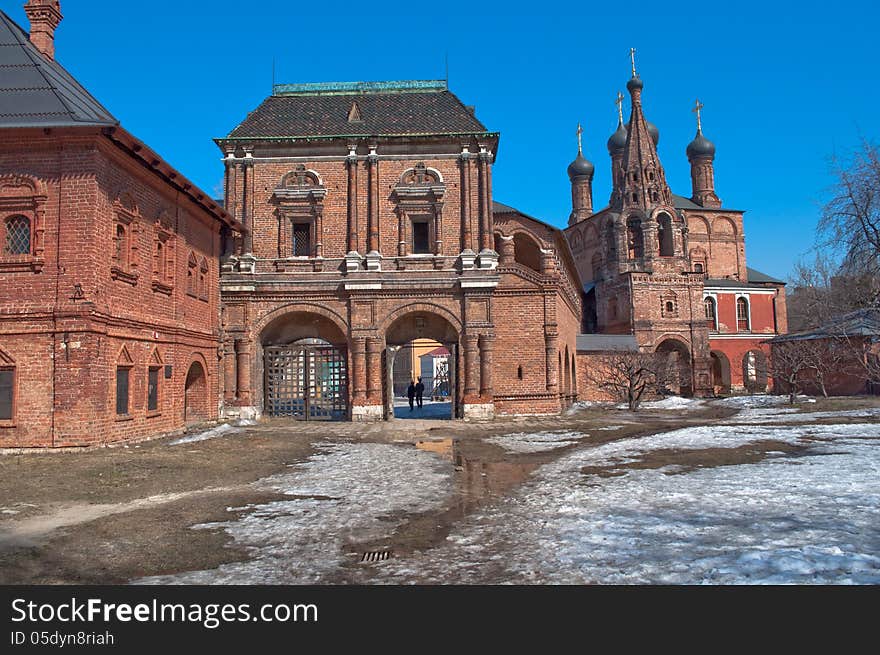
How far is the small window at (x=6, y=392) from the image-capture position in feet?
39.4

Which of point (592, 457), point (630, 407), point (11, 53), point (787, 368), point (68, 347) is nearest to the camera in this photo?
point (592, 457)

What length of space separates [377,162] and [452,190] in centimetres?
263

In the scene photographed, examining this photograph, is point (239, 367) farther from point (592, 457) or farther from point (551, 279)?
point (592, 457)

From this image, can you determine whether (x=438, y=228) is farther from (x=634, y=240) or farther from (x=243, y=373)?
(x=634, y=240)

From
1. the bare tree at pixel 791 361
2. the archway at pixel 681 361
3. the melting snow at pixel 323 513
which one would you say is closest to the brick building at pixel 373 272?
the melting snow at pixel 323 513

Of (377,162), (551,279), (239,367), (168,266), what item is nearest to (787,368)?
(551,279)

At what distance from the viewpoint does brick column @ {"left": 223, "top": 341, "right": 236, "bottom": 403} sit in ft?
65.5

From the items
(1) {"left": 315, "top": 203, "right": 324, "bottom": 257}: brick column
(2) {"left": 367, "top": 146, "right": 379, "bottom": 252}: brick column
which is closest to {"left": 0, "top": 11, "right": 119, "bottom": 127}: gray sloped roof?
(1) {"left": 315, "top": 203, "right": 324, "bottom": 257}: brick column

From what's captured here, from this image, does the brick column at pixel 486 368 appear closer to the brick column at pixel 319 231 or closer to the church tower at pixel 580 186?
the brick column at pixel 319 231

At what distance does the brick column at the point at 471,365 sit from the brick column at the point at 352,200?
4743mm

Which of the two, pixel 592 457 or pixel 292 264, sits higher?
pixel 292 264

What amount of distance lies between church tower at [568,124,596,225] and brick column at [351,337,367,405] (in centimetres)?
4384

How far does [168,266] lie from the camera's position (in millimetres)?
15797

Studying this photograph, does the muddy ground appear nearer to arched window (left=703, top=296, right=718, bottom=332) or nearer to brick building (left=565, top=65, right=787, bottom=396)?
brick building (left=565, top=65, right=787, bottom=396)
